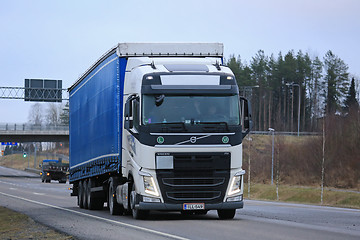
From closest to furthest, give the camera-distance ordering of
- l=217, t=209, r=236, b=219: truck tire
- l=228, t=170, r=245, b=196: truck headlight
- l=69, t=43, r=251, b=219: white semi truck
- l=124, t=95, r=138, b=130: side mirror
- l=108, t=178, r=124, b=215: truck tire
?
1. l=69, t=43, r=251, b=219: white semi truck
2. l=228, t=170, r=245, b=196: truck headlight
3. l=124, t=95, r=138, b=130: side mirror
4. l=217, t=209, r=236, b=219: truck tire
5. l=108, t=178, r=124, b=215: truck tire

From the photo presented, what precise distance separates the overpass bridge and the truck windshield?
265 feet

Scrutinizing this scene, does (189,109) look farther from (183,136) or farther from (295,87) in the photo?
(295,87)

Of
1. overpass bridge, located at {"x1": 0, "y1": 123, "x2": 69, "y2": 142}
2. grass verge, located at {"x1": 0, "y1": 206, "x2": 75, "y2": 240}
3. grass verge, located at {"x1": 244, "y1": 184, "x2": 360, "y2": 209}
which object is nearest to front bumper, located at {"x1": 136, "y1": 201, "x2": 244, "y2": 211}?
grass verge, located at {"x1": 0, "y1": 206, "x2": 75, "y2": 240}

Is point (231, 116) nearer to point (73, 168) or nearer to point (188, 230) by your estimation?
point (188, 230)

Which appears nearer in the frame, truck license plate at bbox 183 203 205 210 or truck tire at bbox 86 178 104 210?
truck license plate at bbox 183 203 205 210

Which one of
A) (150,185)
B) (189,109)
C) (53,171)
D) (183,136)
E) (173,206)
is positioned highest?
(189,109)

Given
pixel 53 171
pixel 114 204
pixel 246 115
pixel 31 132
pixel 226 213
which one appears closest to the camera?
pixel 246 115

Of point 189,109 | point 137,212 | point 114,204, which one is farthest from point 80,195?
point 189,109

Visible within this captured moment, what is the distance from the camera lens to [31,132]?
98.6 meters

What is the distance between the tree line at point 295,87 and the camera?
134250 millimetres

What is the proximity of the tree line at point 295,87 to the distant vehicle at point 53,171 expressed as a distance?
5336 cm

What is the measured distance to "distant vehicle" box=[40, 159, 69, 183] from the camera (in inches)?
3253

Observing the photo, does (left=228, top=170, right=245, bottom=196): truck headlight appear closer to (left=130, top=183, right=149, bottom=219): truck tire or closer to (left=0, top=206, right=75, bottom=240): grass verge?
(left=130, top=183, right=149, bottom=219): truck tire

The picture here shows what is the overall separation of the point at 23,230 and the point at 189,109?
194 inches
